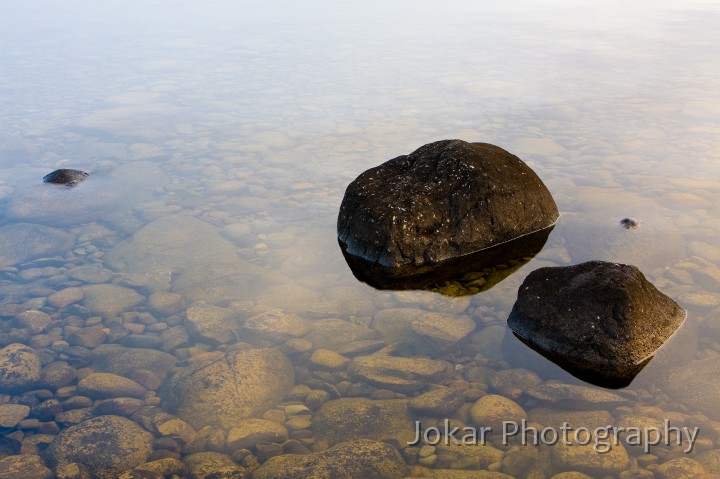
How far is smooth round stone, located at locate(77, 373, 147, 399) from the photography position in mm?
5047

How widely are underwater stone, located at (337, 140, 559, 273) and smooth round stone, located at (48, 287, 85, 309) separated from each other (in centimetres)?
289

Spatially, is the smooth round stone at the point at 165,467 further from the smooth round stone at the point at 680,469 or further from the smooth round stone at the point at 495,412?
the smooth round stone at the point at 680,469

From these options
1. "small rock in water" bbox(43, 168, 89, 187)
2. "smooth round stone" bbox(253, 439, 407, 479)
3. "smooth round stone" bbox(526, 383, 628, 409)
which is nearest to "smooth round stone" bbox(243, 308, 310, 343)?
"smooth round stone" bbox(253, 439, 407, 479)

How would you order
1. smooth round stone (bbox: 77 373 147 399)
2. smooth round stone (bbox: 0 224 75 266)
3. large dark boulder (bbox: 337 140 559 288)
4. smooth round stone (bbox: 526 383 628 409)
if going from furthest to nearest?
1. smooth round stone (bbox: 0 224 75 266)
2. large dark boulder (bbox: 337 140 559 288)
3. smooth round stone (bbox: 77 373 147 399)
4. smooth round stone (bbox: 526 383 628 409)

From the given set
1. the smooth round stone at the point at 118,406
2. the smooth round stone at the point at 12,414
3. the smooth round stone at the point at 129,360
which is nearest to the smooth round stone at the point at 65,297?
the smooth round stone at the point at 129,360

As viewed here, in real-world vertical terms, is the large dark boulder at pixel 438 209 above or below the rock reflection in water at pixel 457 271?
above

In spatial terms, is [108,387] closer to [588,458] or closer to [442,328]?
[442,328]

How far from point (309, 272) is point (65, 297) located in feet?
8.33

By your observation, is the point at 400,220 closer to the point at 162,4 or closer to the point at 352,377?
the point at 352,377

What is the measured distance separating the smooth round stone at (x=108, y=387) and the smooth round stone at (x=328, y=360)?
4.62 ft

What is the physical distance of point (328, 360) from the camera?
536 cm

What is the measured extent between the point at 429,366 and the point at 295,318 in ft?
4.76

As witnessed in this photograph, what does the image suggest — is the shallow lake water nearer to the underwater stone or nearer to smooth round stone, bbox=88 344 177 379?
smooth round stone, bbox=88 344 177 379

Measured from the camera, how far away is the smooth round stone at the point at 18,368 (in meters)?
5.16
